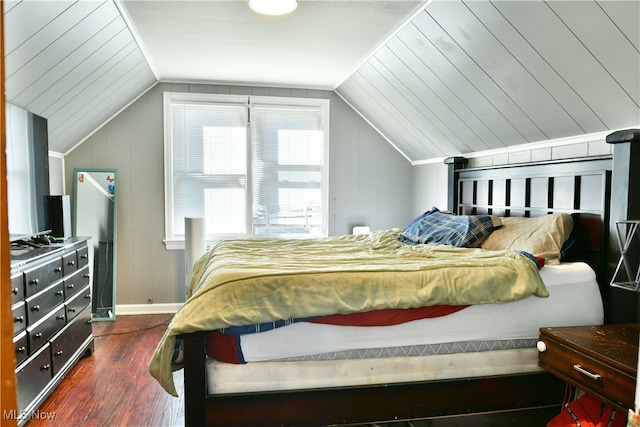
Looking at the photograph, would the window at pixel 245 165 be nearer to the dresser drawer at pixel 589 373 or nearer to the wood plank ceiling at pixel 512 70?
the wood plank ceiling at pixel 512 70

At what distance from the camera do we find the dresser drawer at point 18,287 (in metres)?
2.22

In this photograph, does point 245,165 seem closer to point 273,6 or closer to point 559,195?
point 273,6

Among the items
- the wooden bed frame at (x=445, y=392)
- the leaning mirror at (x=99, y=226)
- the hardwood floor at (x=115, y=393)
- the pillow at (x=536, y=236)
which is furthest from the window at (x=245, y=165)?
the wooden bed frame at (x=445, y=392)

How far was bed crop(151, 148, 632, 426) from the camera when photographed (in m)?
1.85

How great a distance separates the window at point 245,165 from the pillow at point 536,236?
7.68 feet

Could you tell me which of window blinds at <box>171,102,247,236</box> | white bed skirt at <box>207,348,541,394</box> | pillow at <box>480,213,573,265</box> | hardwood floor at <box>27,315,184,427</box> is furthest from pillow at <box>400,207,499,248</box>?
window blinds at <box>171,102,247,236</box>

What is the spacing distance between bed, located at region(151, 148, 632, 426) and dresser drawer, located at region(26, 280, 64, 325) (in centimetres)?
101

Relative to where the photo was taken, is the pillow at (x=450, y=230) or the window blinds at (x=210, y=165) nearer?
the pillow at (x=450, y=230)

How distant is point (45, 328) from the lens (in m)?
2.58

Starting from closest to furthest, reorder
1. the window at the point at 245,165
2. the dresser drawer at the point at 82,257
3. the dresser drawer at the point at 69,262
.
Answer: the dresser drawer at the point at 69,262
the dresser drawer at the point at 82,257
the window at the point at 245,165

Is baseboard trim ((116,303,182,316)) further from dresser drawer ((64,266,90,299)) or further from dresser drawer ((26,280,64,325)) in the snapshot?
dresser drawer ((26,280,64,325))

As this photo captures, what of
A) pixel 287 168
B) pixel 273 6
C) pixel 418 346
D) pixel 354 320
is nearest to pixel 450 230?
pixel 418 346

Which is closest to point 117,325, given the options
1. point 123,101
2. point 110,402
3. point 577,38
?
point 110,402

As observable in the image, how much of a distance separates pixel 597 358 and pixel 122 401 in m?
2.53
